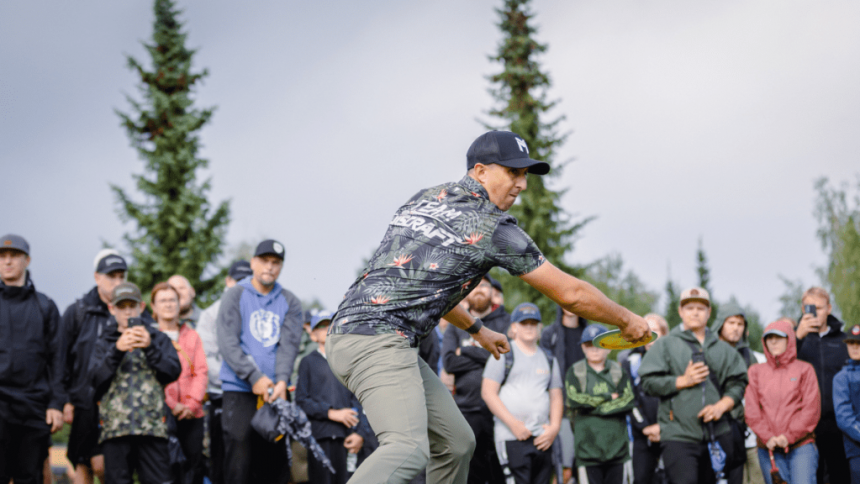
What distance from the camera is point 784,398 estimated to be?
7.30 metres

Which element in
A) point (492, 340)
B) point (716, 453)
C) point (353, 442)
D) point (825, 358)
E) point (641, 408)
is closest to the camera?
point (492, 340)

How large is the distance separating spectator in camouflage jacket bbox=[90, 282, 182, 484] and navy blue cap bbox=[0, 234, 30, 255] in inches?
39.6

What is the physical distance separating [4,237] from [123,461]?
7.69 feet

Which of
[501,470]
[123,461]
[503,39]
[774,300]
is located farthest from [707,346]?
[774,300]

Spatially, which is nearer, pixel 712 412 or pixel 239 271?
pixel 712 412

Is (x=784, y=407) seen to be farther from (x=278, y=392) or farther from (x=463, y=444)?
(x=278, y=392)

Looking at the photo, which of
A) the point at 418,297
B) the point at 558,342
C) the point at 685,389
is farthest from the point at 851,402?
the point at 418,297

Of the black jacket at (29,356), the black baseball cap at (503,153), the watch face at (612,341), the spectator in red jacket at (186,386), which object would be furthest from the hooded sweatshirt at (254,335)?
the black baseball cap at (503,153)

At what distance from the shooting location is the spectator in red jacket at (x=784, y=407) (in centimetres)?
710

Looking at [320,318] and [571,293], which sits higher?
[320,318]

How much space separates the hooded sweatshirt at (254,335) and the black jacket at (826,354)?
5.78 m

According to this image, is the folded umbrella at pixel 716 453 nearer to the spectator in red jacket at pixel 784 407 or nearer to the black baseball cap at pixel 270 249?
the spectator in red jacket at pixel 784 407

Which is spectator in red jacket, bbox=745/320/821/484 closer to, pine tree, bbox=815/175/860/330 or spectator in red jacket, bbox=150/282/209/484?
spectator in red jacket, bbox=150/282/209/484

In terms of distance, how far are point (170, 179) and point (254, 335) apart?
71.0 ft
